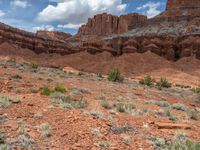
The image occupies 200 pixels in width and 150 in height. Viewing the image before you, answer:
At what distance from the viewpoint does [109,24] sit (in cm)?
11112

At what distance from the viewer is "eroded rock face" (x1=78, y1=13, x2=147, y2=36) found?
105 meters

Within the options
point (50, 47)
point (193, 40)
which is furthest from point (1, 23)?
point (193, 40)

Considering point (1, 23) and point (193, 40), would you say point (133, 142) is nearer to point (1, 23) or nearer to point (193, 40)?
point (193, 40)

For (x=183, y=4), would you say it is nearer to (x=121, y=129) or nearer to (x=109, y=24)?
(x=109, y=24)

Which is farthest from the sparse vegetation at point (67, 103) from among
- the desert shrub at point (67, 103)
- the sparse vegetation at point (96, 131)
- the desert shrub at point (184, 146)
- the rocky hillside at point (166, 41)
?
the rocky hillside at point (166, 41)

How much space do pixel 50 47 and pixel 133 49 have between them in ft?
61.0

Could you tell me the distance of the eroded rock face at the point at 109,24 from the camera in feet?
345

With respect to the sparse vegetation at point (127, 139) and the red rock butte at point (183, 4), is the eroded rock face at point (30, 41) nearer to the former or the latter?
the red rock butte at point (183, 4)

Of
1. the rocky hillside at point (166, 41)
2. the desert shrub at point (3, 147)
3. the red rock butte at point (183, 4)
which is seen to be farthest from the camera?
the red rock butte at point (183, 4)

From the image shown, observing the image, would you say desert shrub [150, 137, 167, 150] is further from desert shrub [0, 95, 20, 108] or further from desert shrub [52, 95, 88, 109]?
desert shrub [0, 95, 20, 108]

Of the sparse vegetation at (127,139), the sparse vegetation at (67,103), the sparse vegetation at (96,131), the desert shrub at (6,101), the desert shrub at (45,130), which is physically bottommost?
the sparse vegetation at (127,139)

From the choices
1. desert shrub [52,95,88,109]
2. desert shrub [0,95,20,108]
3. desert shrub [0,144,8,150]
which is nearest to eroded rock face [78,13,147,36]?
desert shrub [52,95,88,109]

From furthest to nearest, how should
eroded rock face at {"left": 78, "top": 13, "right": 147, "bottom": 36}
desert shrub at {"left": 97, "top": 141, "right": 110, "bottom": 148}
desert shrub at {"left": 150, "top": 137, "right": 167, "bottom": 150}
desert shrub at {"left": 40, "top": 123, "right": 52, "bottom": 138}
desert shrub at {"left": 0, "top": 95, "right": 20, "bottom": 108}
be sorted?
eroded rock face at {"left": 78, "top": 13, "right": 147, "bottom": 36} < desert shrub at {"left": 0, "top": 95, "right": 20, "bottom": 108} < desert shrub at {"left": 150, "top": 137, "right": 167, "bottom": 150} < desert shrub at {"left": 40, "top": 123, "right": 52, "bottom": 138} < desert shrub at {"left": 97, "top": 141, "right": 110, "bottom": 148}

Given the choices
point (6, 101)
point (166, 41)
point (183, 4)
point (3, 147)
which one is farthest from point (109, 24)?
point (3, 147)
